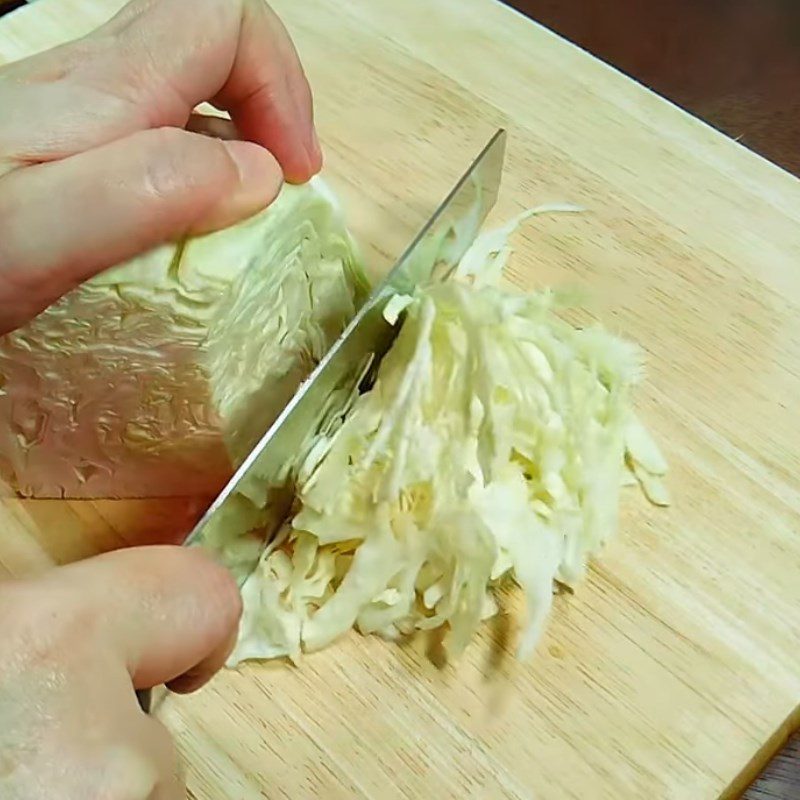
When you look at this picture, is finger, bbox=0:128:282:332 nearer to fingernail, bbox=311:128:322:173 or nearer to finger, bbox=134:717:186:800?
fingernail, bbox=311:128:322:173

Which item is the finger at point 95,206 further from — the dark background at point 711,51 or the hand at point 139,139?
the dark background at point 711,51

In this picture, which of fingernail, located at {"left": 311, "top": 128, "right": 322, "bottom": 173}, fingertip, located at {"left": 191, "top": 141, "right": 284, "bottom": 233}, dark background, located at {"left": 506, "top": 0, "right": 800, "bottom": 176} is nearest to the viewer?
fingertip, located at {"left": 191, "top": 141, "right": 284, "bottom": 233}

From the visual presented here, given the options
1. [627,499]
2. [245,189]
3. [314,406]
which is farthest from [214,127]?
[627,499]

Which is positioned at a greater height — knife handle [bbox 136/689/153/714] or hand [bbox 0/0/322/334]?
hand [bbox 0/0/322/334]

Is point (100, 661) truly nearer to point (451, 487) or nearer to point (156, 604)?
point (156, 604)

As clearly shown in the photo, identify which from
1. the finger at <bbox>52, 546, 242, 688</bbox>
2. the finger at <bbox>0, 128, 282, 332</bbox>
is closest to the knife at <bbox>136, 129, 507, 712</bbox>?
the finger at <bbox>52, 546, 242, 688</bbox>

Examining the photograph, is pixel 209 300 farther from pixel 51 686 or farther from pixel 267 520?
pixel 51 686

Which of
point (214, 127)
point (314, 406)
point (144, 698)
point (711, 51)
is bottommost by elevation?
point (144, 698)
